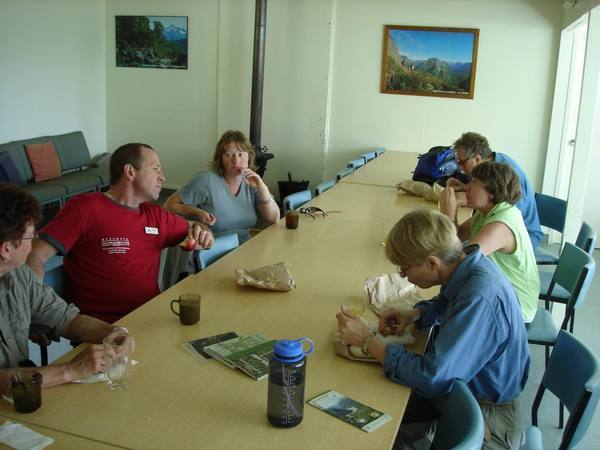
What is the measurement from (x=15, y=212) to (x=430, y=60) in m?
6.28

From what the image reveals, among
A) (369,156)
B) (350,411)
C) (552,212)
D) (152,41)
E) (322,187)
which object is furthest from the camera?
(152,41)

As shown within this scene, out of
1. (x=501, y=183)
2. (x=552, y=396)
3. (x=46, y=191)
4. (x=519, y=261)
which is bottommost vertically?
(x=552, y=396)

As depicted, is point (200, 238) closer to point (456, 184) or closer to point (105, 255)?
point (105, 255)

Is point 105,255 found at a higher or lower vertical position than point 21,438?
higher

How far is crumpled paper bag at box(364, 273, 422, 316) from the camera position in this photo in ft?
7.91

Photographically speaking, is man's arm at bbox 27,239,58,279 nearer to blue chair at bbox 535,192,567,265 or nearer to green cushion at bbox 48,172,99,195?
blue chair at bbox 535,192,567,265

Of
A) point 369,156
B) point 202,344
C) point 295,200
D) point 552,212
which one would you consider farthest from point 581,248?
A: point 369,156

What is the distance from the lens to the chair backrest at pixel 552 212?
454 centimetres

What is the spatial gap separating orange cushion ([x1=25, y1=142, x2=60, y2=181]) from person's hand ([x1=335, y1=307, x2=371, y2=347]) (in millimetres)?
5752

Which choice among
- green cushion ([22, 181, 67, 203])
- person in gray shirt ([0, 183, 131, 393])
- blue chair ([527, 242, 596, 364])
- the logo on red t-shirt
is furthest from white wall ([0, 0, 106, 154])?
blue chair ([527, 242, 596, 364])

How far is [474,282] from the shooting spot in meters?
1.84

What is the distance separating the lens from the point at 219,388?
5.75 ft

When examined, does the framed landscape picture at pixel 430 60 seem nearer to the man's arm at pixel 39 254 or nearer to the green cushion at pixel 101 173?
the green cushion at pixel 101 173

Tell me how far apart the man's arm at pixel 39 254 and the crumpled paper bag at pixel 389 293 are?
1.29m
